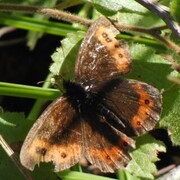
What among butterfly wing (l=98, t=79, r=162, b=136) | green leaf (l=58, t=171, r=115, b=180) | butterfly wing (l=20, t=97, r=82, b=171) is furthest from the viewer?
green leaf (l=58, t=171, r=115, b=180)

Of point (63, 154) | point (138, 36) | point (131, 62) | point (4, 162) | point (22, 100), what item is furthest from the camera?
point (22, 100)

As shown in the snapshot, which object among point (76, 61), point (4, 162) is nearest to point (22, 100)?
point (4, 162)

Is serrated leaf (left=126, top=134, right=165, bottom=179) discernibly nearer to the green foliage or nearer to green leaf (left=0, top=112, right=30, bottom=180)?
the green foliage

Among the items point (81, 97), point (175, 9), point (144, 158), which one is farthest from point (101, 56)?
point (144, 158)

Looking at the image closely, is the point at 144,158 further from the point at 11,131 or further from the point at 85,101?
the point at 11,131

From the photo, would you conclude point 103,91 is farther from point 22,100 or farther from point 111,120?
point 22,100

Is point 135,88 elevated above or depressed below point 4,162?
above

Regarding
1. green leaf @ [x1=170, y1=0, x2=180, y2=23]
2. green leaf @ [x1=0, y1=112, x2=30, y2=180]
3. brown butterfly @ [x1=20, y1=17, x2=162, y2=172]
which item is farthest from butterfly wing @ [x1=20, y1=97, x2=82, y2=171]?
green leaf @ [x1=170, y1=0, x2=180, y2=23]
